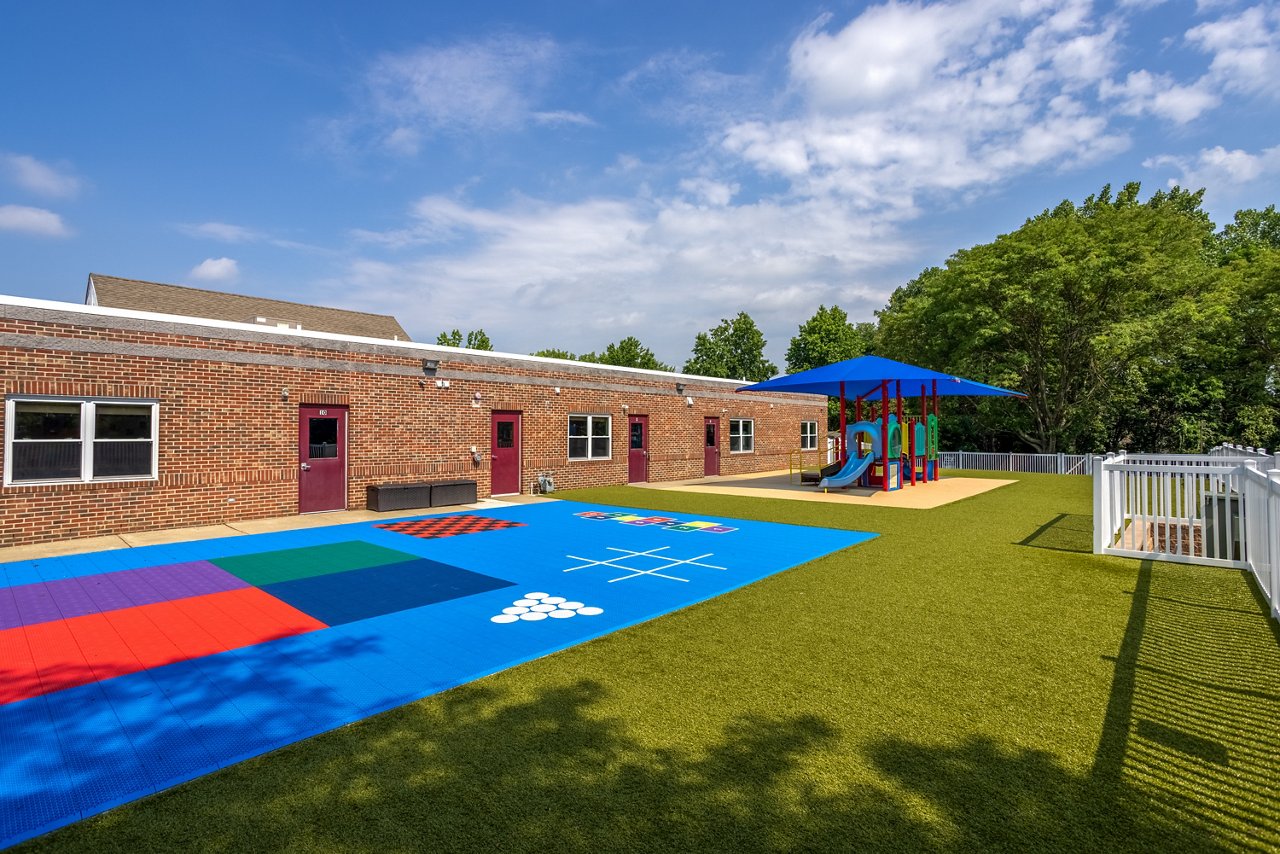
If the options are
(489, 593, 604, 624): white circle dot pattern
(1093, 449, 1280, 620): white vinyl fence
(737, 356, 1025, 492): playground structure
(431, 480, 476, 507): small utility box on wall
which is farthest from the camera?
(737, 356, 1025, 492): playground structure

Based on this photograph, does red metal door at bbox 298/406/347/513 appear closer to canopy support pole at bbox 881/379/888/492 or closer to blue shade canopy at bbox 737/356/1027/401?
blue shade canopy at bbox 737/356/1027/401

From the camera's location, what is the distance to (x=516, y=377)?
17125 millimetres

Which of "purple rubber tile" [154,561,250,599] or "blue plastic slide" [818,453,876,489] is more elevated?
"blue plastic slide" [818,453,876,489]

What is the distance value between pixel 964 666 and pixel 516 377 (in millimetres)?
14134

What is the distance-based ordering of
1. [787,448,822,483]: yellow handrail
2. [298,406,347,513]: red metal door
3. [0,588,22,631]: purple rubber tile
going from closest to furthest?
[0,588,22,631]: purple rubber tile, [298,406,347,513]: red metal door, [787,448,822,483]: yellow handrail

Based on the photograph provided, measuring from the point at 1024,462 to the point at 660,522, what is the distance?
2242cm

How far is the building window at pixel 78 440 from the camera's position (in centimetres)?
967

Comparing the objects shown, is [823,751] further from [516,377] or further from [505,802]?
[516,377]

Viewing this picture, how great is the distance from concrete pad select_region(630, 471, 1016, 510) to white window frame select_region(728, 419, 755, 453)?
104 inches

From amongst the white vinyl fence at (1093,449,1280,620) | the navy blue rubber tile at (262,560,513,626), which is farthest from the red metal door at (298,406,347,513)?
the white vinyl fence at (1093,449,1280,620)

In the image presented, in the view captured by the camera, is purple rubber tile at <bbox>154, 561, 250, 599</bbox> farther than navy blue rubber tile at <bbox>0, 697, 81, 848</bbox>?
Yes

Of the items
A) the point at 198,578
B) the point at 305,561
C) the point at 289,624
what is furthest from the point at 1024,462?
the point at 198,578

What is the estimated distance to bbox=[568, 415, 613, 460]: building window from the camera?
744 inches

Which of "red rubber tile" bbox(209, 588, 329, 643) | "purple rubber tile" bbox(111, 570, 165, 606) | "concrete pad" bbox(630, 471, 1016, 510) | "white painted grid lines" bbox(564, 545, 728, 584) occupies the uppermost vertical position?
"concrete pad" bbox(630, 471, 1016, 510)
